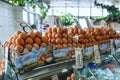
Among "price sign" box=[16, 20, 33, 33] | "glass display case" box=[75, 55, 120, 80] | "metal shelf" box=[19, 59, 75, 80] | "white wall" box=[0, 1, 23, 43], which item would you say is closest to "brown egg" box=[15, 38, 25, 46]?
"metal shelf" box=[19, 59, 75, 80]

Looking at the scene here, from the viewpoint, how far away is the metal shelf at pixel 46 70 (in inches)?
59.6

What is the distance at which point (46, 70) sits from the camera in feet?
5.38

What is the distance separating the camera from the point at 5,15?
4.88 meters

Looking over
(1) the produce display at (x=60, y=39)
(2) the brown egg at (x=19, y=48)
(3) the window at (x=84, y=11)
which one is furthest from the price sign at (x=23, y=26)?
(3) the window at (x=84, y=11)

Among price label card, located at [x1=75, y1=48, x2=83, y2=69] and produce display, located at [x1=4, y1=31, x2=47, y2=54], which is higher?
produce display, located at [x1=4, y1=31, x2=47, y2=54]

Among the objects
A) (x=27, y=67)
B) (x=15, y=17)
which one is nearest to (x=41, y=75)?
(x=27, y=67)

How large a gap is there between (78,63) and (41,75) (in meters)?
0.38

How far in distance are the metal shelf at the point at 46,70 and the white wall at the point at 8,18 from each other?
247cm

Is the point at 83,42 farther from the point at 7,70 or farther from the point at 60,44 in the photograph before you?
the point at 7,70

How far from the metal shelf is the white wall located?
2473 millimetres

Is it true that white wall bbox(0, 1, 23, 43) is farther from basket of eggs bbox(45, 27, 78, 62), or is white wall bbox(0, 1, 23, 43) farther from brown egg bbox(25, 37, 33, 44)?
brown egg bbox(25, 37, 33, 44)

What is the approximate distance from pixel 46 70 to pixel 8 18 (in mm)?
3619

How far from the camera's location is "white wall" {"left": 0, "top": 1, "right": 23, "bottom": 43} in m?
4.56

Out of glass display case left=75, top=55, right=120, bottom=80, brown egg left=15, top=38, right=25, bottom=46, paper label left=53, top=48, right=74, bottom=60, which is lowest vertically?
glass display case left=75, top=55, right=120, bottom=80
